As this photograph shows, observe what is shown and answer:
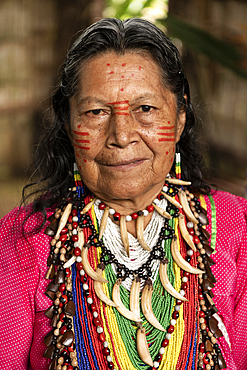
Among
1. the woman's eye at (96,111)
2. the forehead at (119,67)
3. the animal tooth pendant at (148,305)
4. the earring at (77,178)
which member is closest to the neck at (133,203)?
the earring at (77,178)

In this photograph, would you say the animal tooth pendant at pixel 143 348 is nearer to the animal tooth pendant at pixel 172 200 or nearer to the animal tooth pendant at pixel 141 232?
the animal tooth pendant at pixel 141 232

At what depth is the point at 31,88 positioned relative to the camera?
14.1ft

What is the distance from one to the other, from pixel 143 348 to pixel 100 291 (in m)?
0.26

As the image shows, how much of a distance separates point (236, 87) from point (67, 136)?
298 centimetres

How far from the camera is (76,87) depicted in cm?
145

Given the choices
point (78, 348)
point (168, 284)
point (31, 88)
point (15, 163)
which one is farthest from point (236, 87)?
point (78, 348)

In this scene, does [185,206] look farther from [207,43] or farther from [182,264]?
[207,43]

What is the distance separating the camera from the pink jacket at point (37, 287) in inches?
60.2

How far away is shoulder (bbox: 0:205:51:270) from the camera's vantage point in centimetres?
156

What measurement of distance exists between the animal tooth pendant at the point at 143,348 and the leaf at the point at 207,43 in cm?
242

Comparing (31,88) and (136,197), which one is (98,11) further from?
(136,197)

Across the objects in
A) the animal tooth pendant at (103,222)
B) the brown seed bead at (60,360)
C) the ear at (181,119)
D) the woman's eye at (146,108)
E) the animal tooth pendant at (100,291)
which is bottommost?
the brown seed bead at (60,360)

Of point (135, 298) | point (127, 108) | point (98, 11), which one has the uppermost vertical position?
point (98, 11)

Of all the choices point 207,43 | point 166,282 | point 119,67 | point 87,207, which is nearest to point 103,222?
point 87,207
